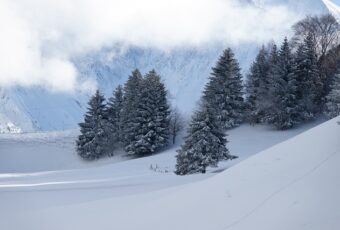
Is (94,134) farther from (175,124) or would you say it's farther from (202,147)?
(202,147)

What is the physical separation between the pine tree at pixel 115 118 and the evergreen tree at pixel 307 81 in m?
17.1

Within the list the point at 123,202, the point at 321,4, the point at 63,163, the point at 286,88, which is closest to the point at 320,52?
the point at 286,88

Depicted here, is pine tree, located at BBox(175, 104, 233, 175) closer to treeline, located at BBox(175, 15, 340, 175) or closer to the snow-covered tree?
treeline, located at BBox(175, 15, 340, 175)

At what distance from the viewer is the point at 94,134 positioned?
4272cm

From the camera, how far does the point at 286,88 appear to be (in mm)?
37344

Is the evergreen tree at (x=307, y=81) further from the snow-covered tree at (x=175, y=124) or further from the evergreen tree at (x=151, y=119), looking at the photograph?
the evergreen tree at (x=151, y=119)

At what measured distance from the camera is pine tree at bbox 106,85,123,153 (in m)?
42.7

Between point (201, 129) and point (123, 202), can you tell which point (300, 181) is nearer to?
point (123, 202)

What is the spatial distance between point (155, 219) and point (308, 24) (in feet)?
135

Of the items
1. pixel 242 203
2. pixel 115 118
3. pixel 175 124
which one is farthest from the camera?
pixel 115 118

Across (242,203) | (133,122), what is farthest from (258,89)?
(242,203)

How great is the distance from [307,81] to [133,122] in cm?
1626

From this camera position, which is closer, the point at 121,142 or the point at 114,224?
the point at 114,224

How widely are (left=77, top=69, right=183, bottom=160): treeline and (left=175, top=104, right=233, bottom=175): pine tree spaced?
18.6m
